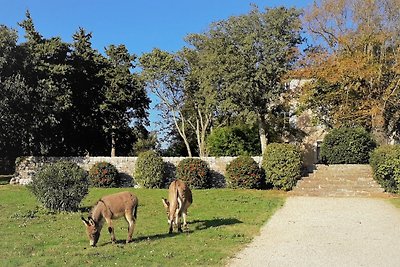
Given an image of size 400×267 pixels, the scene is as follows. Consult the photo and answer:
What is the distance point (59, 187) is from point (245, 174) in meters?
10.4

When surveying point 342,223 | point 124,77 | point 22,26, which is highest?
point 22,26

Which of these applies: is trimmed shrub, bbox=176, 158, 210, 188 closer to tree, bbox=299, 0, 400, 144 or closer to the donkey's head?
tree, bbox=299, 0, 400, 144

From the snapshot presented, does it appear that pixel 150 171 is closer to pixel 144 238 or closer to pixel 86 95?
pixel 86 95

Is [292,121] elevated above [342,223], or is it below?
above

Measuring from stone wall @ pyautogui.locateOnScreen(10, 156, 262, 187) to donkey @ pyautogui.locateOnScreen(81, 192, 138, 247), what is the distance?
1486cm

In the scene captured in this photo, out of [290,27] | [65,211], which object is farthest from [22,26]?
[65,211]

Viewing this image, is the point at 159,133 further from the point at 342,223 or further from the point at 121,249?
the point at 121,249

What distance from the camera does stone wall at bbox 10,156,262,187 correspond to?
23.3 metres

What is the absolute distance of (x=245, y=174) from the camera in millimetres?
21359

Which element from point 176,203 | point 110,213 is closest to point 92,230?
point 110,213

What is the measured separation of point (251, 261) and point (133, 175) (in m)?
17.2

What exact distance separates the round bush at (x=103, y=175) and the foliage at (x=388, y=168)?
41.6 ft

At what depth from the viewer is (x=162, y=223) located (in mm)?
10961

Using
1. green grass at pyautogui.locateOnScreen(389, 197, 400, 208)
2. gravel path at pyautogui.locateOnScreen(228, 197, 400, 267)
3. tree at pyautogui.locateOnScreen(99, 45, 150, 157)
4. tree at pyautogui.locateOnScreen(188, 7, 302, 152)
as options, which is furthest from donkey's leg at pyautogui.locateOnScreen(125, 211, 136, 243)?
tree at pyautogui.locateOnScreen(99, 45, 150, 157)
